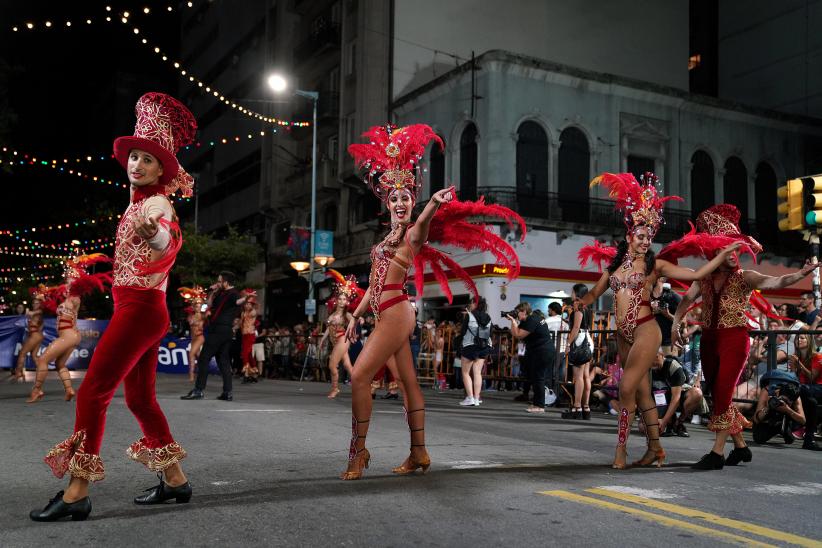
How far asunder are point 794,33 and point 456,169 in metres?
16.3

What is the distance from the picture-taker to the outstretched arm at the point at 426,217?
→ 579cm

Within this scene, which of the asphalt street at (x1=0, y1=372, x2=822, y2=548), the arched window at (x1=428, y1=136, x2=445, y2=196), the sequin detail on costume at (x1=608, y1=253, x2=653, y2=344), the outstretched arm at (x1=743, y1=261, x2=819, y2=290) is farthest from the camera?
the arched window at (x1=428, y1=136, x2=445, y2=196)

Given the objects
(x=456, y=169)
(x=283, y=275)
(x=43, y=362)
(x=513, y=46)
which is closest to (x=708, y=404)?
(x=43, y=362)

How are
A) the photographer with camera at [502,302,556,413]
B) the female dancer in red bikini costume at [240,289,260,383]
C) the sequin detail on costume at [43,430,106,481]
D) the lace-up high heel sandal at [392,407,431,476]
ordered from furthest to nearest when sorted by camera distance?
the female dancer in red bikini costume at [240,289,260,383]
the photographer with camera at [502,302,556,413]
the lace-up high heel sandal at [392,407,431,476]
the sequin detail on costume at [43,430,106,481]

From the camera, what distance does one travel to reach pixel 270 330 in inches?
1139

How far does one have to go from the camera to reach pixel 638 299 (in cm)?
696

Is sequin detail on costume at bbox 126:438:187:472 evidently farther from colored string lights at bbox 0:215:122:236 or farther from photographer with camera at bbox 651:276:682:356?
colored string lights at bbox 0:215:122:236

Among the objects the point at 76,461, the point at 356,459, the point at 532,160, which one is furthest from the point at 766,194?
the point at 76,461

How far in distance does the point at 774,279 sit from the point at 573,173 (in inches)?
900

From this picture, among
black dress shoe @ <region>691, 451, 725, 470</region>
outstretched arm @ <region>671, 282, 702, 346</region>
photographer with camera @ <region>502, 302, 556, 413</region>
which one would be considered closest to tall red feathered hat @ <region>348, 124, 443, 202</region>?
outstretched arm @ <region>671, 282, 702, 346</region>

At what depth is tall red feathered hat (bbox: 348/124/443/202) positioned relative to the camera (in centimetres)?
645

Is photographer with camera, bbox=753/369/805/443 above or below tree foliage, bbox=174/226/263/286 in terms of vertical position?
below

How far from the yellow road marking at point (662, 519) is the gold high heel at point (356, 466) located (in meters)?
1.30

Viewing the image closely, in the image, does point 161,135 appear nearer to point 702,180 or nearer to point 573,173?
point 573,173
